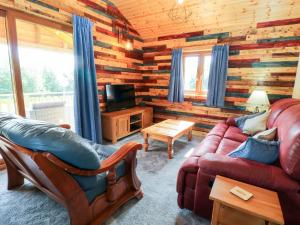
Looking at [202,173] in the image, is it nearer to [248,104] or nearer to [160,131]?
[160,131]

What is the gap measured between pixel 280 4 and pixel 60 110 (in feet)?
15.4

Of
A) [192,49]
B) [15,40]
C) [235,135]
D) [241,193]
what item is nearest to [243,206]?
[241,193]

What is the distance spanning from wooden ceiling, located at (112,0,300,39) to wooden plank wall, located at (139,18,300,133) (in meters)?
0.12

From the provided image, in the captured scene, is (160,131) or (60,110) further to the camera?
(60,110)

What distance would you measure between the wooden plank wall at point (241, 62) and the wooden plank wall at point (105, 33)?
0.57 metres

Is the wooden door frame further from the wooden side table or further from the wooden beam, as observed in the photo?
the wooden side table

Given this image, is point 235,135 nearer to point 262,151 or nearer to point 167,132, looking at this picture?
point 167,132

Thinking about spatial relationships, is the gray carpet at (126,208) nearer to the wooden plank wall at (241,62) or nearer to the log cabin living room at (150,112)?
the log cabin living room at (150,112)

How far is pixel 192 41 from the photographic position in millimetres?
3922

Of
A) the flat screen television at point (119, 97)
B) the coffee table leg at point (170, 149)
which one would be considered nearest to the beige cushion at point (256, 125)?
the coffee table leg at point (170, 149)

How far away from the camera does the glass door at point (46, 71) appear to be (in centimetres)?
325

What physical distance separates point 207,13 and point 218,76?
4.15 feet

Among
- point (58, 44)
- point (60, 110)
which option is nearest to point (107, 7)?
point (58, 44)

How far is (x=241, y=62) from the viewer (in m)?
3.50
